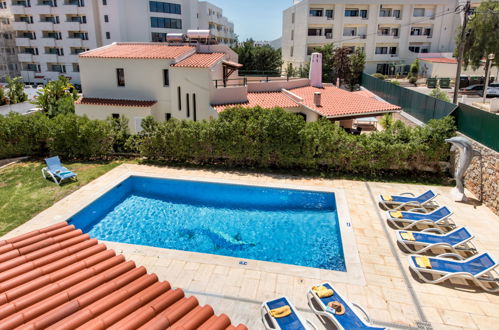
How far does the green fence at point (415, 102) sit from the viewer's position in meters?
20.1

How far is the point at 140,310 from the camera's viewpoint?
18.9 feet

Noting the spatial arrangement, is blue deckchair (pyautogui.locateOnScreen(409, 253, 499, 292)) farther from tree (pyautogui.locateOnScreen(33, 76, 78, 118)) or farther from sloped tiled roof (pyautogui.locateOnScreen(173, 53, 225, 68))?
tree (pyautogui.locateOnScreen(33, 76, 78, 118))

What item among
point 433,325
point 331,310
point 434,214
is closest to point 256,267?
point 331,310

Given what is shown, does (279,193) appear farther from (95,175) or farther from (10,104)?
(10,104)

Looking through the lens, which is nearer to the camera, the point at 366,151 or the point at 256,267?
the point at 256,267

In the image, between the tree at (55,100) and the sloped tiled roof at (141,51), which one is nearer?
the sloped tiled roof at (141,51)

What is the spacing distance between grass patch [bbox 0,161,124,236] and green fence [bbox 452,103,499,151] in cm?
1944

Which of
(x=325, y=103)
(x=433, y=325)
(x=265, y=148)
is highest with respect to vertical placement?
(x=325, y=103)

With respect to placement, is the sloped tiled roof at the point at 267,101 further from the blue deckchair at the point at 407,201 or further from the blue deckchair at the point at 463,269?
the blue deckchair at the point at 463,269

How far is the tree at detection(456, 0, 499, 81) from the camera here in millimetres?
37306

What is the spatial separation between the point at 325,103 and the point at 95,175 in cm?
1712

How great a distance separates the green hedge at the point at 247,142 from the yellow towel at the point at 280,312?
38.2 feet

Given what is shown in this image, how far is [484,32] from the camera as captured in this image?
37.9 meters

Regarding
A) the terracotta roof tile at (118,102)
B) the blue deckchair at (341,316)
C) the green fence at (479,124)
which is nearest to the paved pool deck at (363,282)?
the blue deckchair at (341,316)
